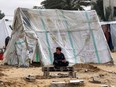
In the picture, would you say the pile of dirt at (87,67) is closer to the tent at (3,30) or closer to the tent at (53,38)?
the tent at (53,38)

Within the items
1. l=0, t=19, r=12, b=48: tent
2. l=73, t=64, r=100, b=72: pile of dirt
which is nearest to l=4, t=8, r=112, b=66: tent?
l=73, t=64, r=100, b=72: pile of dirt

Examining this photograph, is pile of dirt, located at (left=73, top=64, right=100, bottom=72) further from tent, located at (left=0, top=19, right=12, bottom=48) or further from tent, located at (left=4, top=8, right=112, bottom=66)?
tent, located at (left=0, top=19, right=12, bottom=48)

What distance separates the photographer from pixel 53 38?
18.6m

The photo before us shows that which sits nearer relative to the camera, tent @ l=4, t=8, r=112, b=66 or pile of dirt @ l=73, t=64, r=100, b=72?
pile of dirt @ l=73, t=64, r=100, b=72

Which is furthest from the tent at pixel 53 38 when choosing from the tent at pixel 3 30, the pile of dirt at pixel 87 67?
the tent at pixel 3 30

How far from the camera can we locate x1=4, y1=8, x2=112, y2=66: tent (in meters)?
18.1

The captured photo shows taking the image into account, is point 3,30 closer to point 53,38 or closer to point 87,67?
point 53,38

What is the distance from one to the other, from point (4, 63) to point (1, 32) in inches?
415

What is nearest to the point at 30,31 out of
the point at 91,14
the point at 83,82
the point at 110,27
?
the point at 91,14

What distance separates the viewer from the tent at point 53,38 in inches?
713

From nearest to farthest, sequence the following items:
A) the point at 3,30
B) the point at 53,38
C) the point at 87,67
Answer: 1. the point at 87,67
2. the point at 53,38
3. the point at 3,30

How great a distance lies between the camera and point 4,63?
61.8 feet

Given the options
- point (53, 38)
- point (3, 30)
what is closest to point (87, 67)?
point (53, 38)

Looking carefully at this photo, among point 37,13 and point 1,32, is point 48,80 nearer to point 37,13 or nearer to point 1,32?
point 37,13
